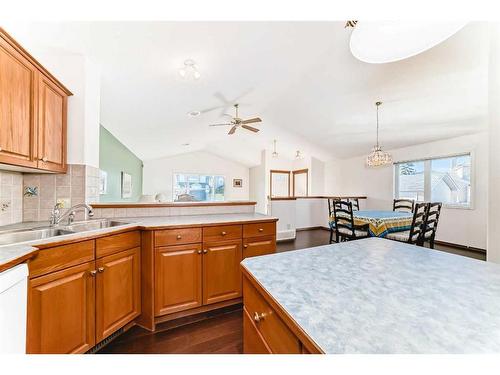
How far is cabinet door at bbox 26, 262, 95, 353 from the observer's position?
106cm

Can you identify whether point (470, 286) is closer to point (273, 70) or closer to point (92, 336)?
point (92, 336)

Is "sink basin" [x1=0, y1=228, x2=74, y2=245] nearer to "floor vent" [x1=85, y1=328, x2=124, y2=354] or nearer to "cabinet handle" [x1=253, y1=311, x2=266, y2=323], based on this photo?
"floor vent" [x1=85, y1=328, x2=124, y2=354]

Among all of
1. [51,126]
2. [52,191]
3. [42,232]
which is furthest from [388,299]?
[52,191]

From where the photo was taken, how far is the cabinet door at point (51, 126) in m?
1.52

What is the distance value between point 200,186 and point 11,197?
6599 millimetres

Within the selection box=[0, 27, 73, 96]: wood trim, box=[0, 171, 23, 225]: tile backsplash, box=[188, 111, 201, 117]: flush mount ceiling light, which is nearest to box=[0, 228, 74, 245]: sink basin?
box=[0, 171, 23, 225]: tile backsplash

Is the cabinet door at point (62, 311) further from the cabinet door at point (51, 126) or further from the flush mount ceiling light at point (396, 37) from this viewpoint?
the flush mount ceiling light at point (396, 37)

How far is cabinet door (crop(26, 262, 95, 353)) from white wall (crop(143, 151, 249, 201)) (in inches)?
249

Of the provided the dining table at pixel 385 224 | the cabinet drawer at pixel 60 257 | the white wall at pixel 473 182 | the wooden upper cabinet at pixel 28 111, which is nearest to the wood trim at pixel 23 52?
the wooden upper cabinet at pixel 28 111

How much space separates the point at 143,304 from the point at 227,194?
22.7ft

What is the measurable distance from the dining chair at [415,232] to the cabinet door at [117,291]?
9.69 ft

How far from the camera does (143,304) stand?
169cm

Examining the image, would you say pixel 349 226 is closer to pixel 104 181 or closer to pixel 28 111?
pixel 28 111
